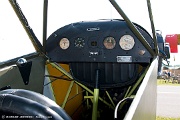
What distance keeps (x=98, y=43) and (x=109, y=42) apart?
0.12 metres

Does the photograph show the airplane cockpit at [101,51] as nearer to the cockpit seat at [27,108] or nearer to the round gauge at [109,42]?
the round gauge at [109,42]

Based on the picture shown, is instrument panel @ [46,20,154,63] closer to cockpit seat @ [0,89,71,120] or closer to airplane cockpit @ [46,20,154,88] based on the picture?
airplane cockpit @ [46,20,154,88]

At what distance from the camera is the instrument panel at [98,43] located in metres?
2.69

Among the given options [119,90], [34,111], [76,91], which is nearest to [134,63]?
[119,90]

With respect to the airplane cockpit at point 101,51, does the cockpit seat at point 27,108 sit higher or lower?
lower

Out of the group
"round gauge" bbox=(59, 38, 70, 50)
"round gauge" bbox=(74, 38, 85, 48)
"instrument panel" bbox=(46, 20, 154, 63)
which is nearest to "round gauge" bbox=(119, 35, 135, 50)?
"instrument panel" bbox=(46, 20, 154, 63)

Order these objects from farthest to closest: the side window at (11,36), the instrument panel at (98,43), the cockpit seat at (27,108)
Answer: the instrument panel at (98,43) < the side window at (11,36) < the cockpit seat at (27,108)

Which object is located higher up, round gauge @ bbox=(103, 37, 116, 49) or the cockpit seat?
round gauge @ bbox=(103, 37, 116, 49)

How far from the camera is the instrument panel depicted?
269 centimetres

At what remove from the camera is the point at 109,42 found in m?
2.79

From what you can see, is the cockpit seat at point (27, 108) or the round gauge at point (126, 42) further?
the round gauge at point (126, 42)

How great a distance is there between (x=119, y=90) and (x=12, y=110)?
212 cm

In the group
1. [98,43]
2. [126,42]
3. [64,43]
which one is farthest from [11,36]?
[126,42]

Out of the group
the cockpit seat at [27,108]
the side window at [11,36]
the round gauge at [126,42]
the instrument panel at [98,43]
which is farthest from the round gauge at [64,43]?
the cockpit seat at [27,108]
